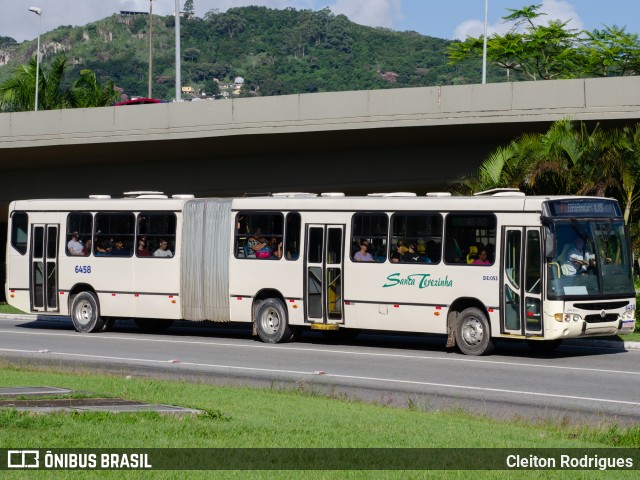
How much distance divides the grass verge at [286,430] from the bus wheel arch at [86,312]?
14.4m

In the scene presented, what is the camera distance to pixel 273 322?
26578mm

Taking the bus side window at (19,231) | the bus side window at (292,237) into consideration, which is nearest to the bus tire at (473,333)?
the bus side window at (292,237)

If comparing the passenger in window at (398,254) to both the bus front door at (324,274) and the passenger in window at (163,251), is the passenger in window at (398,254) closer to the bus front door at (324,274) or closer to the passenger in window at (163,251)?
the bus front door at (324,274)

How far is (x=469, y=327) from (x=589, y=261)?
108 inches

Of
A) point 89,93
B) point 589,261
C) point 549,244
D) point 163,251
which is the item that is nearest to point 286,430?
point 549,244

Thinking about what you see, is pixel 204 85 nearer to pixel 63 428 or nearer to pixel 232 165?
pixel 232 165

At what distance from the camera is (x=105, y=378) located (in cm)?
1803

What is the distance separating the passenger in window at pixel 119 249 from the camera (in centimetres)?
2909

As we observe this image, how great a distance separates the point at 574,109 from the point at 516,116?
1652mm

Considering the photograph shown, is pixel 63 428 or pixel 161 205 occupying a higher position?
pixel 161 205

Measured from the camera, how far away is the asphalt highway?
16781 millimetres

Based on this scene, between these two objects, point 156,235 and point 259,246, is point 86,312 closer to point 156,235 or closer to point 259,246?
point 156,235

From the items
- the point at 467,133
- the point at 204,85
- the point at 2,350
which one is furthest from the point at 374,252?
the point at 204,85

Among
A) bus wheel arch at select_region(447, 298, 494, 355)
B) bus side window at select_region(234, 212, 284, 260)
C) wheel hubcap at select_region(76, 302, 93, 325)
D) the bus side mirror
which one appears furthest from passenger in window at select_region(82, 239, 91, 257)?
the bus side mirror
